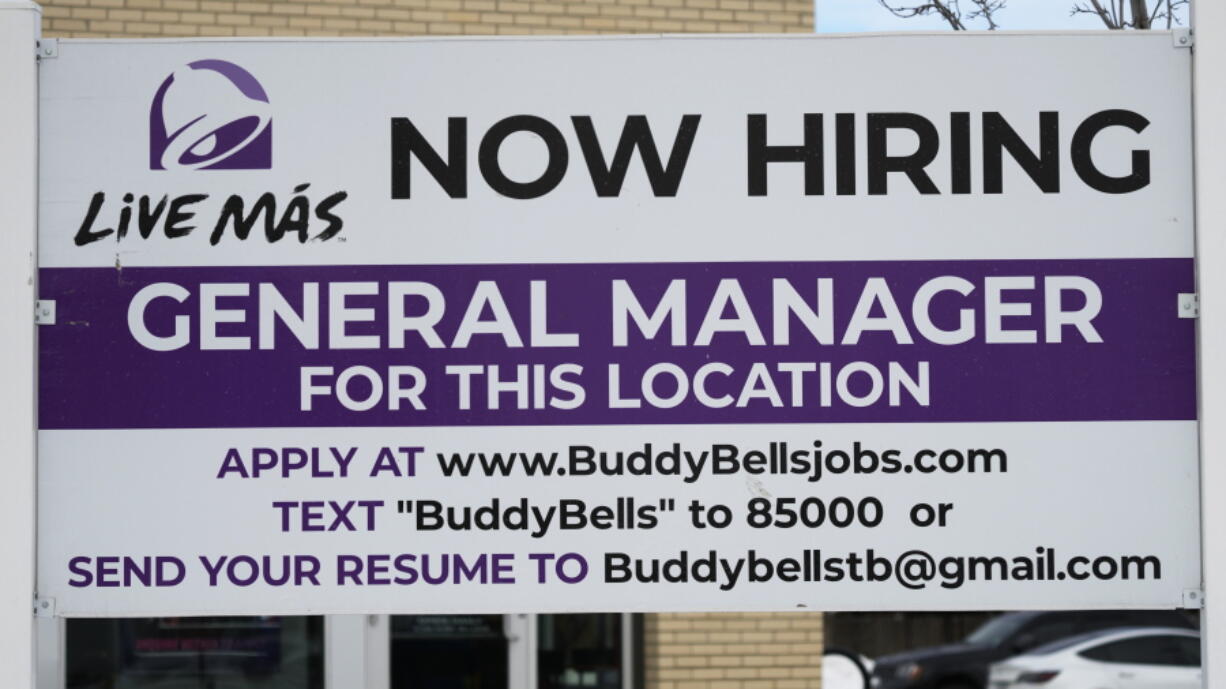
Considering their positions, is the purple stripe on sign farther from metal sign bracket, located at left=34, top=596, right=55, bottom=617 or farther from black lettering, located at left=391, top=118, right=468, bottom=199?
metal sign bracket, located at left=34, top=596, right=55, bottom=617

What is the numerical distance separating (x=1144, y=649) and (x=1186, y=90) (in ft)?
44.1

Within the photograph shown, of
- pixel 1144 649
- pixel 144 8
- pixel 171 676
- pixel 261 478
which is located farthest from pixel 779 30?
pixel 1144 649

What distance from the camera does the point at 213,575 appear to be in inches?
127

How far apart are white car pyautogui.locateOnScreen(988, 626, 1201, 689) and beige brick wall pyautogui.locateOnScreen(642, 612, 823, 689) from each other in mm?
8182

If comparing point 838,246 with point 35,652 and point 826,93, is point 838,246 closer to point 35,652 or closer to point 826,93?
point 826,93

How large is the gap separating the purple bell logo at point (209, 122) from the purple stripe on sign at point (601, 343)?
0.23 m

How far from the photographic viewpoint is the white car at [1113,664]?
1526 centimetres

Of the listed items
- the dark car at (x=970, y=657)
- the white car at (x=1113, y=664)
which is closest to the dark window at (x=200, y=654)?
the white car at (x=1113, y=664)

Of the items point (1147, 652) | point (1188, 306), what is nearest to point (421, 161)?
point (1188, 306)

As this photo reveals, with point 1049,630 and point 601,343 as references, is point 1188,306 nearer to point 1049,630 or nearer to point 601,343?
point 601,343

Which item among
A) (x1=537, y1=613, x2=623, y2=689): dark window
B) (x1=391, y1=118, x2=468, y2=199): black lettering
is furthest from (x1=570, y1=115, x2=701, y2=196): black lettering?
(x1=537, y1=613, x2=623, y2=689): dark window

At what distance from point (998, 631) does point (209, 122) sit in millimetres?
15423

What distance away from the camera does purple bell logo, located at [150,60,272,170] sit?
328cm

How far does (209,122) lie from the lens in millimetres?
3277
